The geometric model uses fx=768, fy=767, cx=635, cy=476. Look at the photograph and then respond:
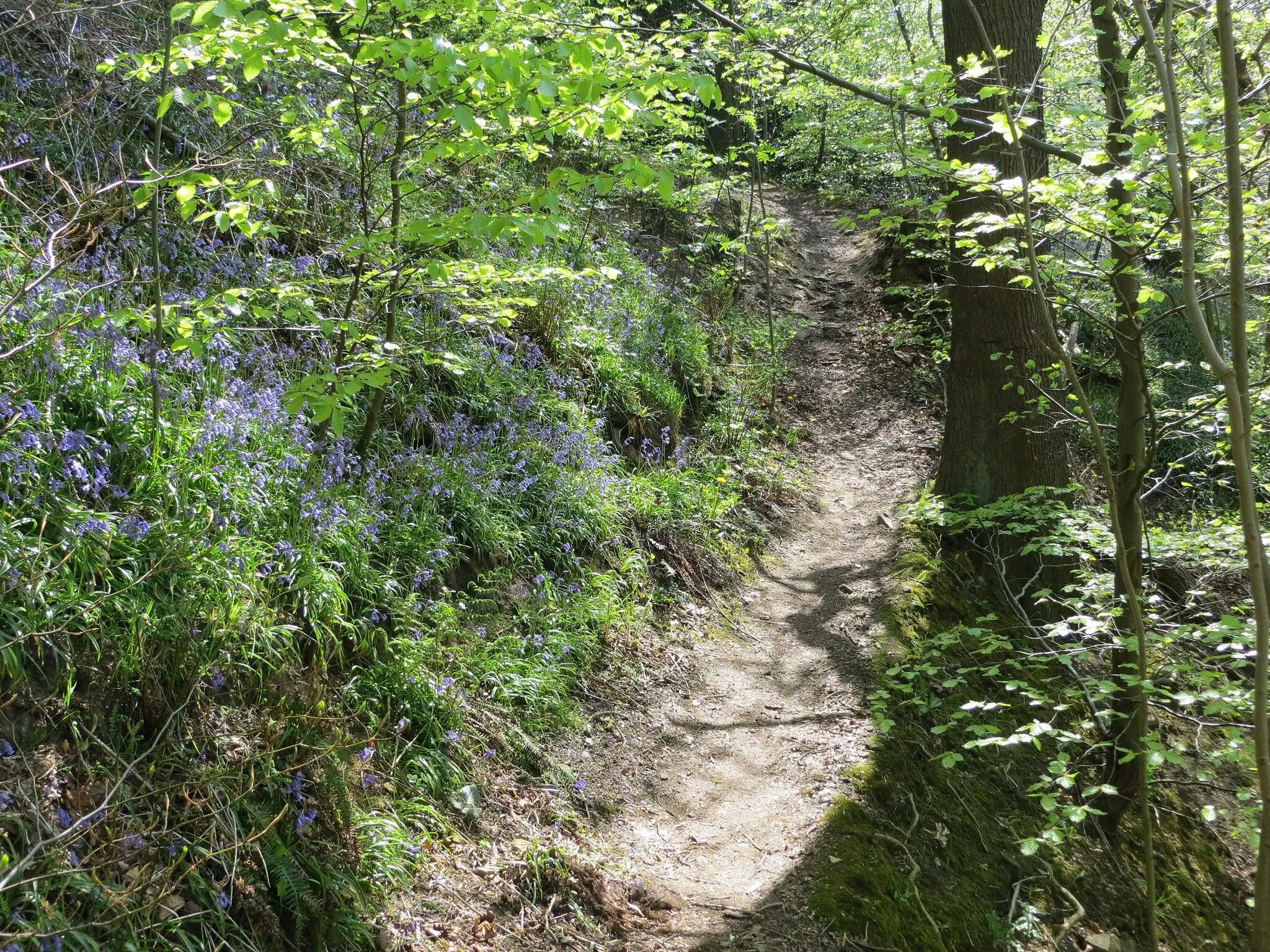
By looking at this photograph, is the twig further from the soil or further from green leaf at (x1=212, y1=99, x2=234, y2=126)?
green leaf at (x1=212, y1=99, x2=234, y2=126)

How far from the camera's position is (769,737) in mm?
5164

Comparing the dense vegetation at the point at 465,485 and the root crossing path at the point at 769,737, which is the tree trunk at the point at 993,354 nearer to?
the dense vegetation at the point at 465,485

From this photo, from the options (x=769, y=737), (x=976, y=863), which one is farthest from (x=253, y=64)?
(x=976, y=863)

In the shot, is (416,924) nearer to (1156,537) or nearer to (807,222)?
(1156,537)

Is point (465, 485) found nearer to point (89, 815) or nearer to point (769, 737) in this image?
point (769, 737)

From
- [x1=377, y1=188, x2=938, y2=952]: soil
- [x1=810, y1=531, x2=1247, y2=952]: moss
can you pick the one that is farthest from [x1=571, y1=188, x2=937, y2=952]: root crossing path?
[x1=810, y1=531, x2=1247, y2=952]: moss

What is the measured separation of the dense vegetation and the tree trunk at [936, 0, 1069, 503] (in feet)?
0.13

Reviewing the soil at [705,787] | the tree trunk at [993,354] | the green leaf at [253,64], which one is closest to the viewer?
the green leaf at [253,64]

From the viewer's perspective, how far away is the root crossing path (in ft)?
12.1

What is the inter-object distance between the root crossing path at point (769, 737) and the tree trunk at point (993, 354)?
4.08 feet

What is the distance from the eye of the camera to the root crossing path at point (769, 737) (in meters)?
3.69

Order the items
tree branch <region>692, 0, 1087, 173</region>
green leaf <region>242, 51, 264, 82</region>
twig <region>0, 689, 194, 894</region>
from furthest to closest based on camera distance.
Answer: tree branch <region>692, 0, 1087, 173</region>
green leaf <region>242, 51, 264, 82</region>
twig <region>0, 689, 194, 894</region>

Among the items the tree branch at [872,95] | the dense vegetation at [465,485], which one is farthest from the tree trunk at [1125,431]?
the tree branch at [872,95]

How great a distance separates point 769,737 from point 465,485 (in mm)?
2663
